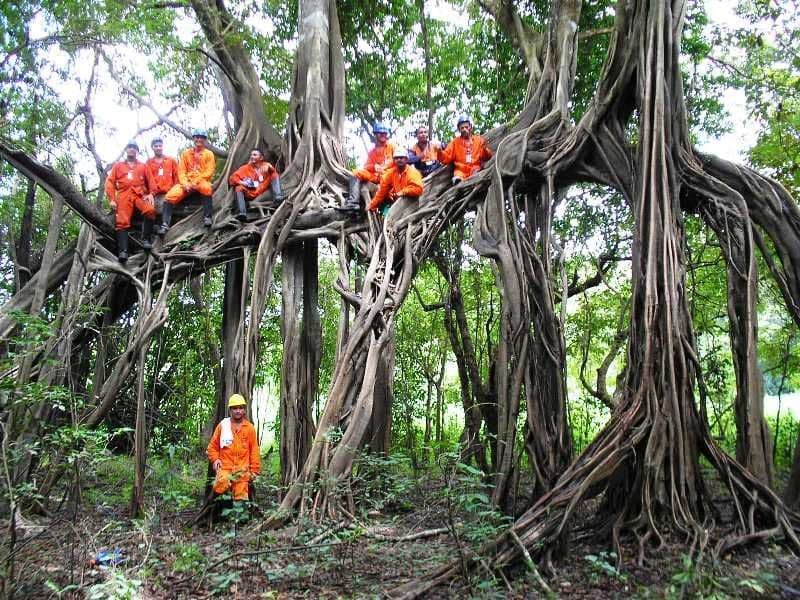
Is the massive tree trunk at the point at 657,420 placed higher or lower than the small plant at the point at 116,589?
higher

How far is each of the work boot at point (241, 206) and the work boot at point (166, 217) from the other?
75 centimetres

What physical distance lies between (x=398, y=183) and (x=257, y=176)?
1546 mm

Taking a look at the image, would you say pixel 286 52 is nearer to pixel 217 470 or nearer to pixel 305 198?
pixel 305 198

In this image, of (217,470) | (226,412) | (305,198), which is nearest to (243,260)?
(305,198)

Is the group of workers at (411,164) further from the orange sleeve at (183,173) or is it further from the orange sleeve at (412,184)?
the orange sleeve at (183,173)

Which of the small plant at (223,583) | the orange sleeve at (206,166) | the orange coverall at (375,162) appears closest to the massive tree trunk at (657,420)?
the small plant at (223,583)

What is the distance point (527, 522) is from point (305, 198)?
417cm

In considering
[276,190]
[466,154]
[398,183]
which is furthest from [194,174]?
[466,154]

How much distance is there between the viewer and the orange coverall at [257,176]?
6.93 metres

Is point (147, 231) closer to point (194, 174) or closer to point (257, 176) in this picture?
point (194, 174)

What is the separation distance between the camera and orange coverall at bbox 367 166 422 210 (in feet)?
21.1

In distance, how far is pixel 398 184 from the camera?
6.48 meters

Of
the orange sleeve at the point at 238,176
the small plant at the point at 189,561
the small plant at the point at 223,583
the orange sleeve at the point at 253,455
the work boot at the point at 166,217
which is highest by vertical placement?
the orange sleeve at the point at 238,176

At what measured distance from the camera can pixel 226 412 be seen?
612 cm
